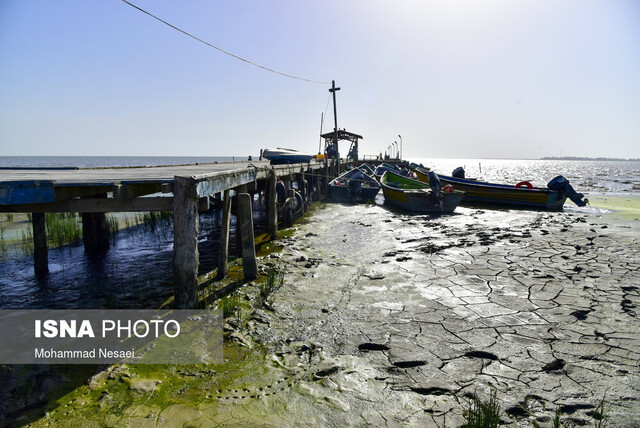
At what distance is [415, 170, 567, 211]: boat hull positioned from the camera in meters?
17.8

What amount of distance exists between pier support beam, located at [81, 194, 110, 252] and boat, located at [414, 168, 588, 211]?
17081mm

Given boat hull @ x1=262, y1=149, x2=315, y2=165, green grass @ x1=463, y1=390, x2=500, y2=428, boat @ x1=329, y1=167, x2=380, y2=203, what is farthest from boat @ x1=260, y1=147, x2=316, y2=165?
green grass @ x1=463, y1=390, x2=500, y2=428

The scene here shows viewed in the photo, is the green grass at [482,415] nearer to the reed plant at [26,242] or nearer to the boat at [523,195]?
the reed plant at [26,242]

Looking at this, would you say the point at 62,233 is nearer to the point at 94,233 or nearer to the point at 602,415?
the point at 94,233

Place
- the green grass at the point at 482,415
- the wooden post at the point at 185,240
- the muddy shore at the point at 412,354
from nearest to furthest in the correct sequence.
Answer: the green grass at the point at 482,415, the muddy shore at the point at 412,354, the wooden post at the point at 185,240

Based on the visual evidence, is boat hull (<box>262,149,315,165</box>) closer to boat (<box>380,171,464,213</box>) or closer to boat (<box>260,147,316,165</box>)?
boat (<box>260,147,316,165</box>)

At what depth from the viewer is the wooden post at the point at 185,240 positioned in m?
5.36

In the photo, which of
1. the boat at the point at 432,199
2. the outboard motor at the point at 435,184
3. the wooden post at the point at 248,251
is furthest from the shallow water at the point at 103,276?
the outboard motor at the point at 435,184

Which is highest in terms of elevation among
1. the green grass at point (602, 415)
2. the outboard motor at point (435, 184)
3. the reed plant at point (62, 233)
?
the outboard motor at point (435, 184)

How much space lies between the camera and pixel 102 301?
643cm

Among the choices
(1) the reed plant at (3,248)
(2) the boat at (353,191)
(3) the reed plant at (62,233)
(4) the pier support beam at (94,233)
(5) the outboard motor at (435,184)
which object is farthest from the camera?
(2) the boat at (353,191)

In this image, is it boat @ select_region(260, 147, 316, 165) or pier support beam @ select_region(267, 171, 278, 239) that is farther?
boat @ select_region(260, 147, 316, 165)

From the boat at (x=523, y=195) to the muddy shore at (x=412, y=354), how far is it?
1035 centimetres

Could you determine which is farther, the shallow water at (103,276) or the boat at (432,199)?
the boat at (432,199)
